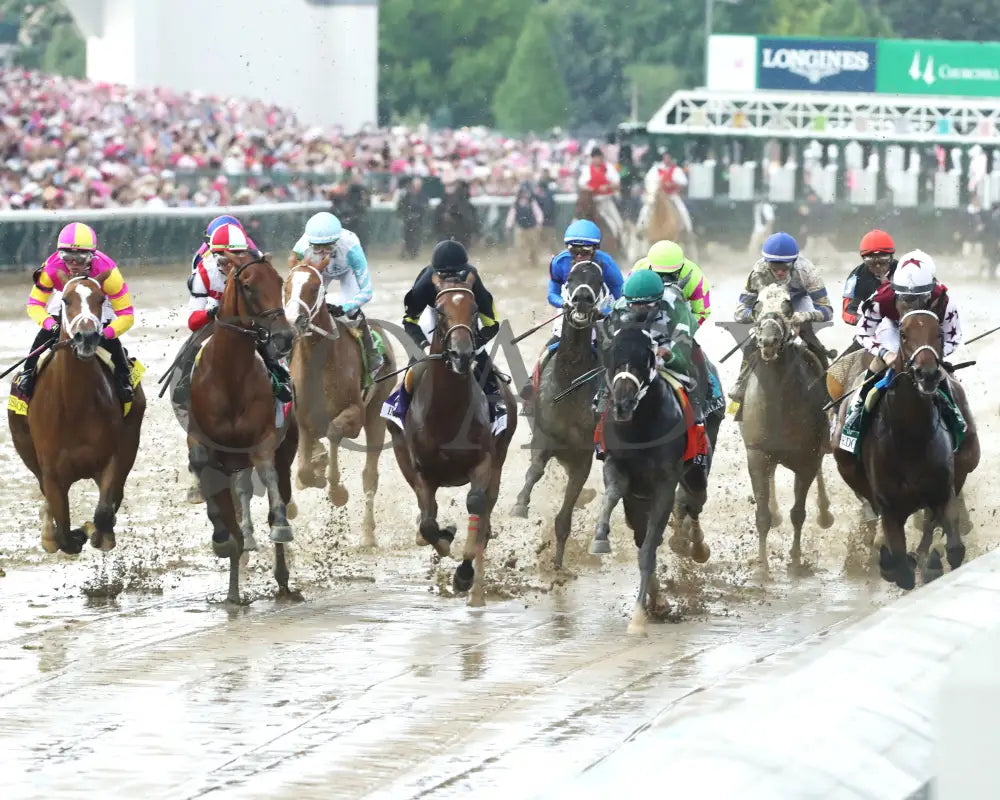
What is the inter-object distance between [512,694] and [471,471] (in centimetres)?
226

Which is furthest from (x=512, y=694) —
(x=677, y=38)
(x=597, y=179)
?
(x=677, y=38)

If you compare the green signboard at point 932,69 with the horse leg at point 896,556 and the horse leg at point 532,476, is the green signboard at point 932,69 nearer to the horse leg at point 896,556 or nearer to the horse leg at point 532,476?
the horse leg at point 532,476

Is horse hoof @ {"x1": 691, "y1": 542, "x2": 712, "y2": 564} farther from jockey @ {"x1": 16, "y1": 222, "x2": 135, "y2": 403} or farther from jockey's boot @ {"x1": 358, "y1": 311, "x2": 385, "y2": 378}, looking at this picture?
jockey @ {"x1": 16, "y1": 222, "x2": 135, "y2": 403}

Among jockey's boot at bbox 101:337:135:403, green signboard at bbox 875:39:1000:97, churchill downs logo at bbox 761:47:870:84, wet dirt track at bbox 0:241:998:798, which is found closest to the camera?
wet dirt track at bbox 0:241:998:798

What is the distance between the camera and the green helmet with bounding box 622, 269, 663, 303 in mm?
8844

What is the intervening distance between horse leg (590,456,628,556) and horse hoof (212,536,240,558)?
1.79 m

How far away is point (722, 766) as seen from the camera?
336 centimetres


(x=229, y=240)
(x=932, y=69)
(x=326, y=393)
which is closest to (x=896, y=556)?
(x=229, y=240)

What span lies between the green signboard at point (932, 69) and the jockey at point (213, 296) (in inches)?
1288

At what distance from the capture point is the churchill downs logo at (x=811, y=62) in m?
39.2

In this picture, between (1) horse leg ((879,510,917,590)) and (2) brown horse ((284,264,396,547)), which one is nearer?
(1) horse leg ((879,510,917,590))

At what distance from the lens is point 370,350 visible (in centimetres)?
1186

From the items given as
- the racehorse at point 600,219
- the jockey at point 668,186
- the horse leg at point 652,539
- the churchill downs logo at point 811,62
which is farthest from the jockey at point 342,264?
the churchill downs logo at point 811,62

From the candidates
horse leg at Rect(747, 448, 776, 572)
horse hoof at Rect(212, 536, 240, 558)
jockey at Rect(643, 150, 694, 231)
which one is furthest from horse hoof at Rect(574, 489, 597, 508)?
jockey at Rect(643, 150, 694, 231)
